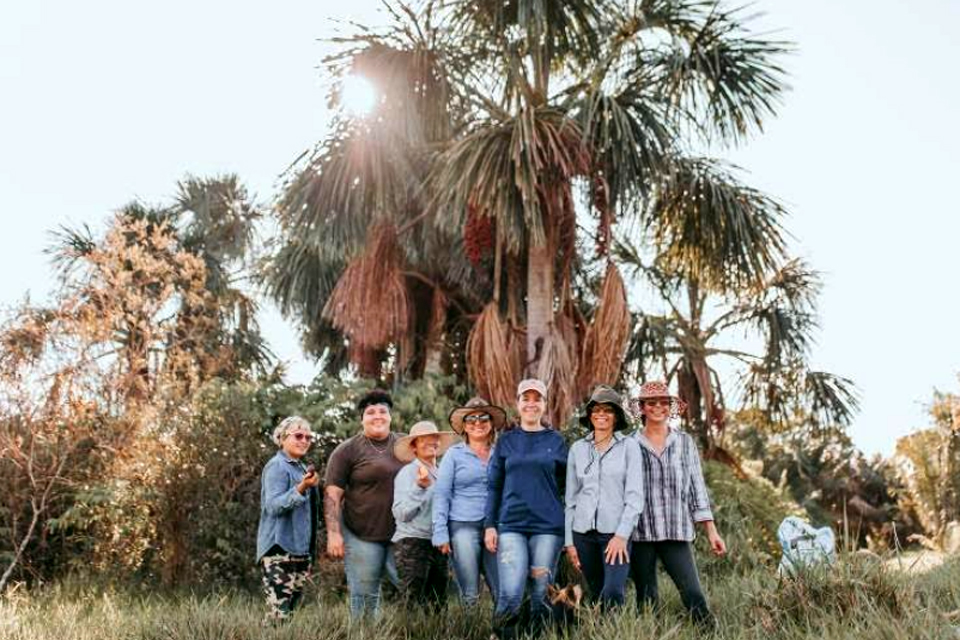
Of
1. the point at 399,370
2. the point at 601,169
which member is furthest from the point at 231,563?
the point at 601,169

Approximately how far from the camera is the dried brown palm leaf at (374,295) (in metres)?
10.8

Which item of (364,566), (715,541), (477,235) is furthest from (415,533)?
(477,235)

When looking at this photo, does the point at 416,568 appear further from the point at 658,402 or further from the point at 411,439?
the point at 658,402

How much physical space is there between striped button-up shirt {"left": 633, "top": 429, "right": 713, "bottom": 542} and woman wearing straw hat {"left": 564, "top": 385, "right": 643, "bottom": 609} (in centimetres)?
13

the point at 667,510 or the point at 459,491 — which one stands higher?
the point at 459,491

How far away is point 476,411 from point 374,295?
18.1ft

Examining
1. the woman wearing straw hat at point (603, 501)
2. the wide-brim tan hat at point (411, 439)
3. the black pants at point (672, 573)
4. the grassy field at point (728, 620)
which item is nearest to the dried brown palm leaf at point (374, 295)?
the wide-brim tan hat at point (411, 439)

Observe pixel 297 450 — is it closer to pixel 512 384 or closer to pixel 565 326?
pixel 512 384

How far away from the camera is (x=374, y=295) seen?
10867mm

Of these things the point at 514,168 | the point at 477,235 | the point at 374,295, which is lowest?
the point at 374,295

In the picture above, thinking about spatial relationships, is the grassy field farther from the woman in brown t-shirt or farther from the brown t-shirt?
the brown t-shirt

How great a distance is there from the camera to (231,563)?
780cm

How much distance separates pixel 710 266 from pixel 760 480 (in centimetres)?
293

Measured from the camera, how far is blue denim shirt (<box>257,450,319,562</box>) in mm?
5551
